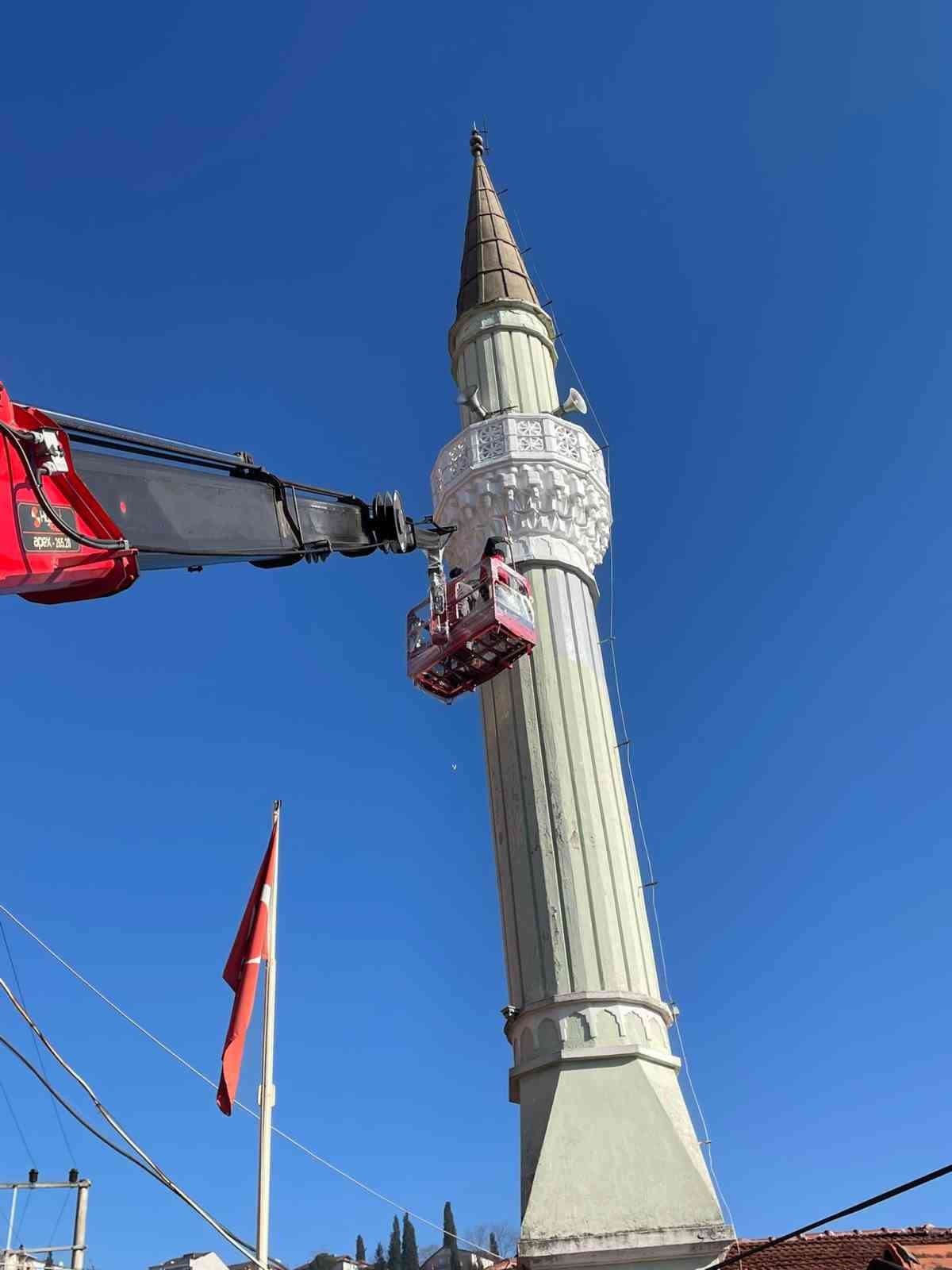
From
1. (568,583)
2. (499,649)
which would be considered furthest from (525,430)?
(499,649)

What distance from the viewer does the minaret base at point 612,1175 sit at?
12.0m

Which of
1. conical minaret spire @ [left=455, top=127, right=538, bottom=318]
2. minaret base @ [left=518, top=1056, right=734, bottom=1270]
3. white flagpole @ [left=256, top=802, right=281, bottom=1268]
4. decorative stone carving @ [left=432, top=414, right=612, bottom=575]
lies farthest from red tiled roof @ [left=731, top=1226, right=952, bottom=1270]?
conical minaret spire @ [left=455, top=127, right=538, bottom=318]

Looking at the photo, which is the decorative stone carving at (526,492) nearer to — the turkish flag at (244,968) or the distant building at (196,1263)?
the turkish flag at (244,968)

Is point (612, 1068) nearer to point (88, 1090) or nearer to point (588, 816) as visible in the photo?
point (588, 816)

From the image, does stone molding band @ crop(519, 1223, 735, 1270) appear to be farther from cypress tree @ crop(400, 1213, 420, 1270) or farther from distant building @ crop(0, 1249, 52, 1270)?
cypress tree @ crop(400, 1213, 420, 1270)

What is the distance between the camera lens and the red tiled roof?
1474cm

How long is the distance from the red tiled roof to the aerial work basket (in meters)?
8.02

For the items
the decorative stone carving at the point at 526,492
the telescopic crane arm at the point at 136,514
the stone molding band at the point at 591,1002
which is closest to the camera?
the telescopic crane arm at the point at 136,514

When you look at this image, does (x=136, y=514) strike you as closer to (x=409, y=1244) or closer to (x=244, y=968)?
(x=244, y=968)

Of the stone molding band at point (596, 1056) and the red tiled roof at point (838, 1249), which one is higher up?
the stone molding band at point (596, 1056)

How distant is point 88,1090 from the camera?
38.5ft

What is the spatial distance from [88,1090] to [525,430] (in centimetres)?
1117

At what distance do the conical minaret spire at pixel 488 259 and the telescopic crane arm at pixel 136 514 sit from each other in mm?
9542

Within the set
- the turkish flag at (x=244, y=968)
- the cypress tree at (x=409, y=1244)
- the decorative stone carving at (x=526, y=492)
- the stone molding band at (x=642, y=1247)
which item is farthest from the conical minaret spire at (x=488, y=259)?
the cypress tree at (x=409, y=1244)
